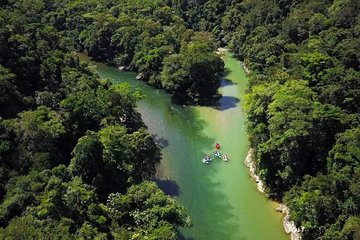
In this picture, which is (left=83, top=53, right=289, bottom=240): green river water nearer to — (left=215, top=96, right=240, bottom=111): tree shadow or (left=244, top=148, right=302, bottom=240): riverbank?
(left=215, top=96, right=240, bottom=111): tree shadow

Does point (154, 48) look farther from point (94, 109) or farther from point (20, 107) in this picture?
point (20, 107)

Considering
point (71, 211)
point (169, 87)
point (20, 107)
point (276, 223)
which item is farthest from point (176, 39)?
point (71, 211)

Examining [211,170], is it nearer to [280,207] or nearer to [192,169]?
[192,169]

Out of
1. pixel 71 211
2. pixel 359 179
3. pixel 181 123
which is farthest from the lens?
pixel 181 123

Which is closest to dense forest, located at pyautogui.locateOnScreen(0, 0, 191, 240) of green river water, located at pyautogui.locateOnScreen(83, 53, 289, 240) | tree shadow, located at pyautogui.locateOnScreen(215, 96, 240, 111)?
green river water, located at pyautogui.locateOnScreen(83, 53, 289, 240)

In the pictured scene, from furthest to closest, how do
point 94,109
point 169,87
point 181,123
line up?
point 169,87 → point 181,123 → point 94,109
